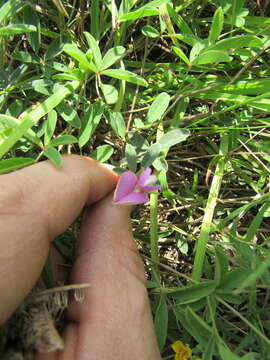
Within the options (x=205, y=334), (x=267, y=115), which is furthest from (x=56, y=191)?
(x=267, y=115)

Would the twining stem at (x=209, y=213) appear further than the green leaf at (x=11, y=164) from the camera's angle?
Yes

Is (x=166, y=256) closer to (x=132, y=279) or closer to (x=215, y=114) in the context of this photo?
(x=132, y=279)

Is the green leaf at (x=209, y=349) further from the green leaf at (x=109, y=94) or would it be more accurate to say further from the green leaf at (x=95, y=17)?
the green leaf at (x=95, y=17)

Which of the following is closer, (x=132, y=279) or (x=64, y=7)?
(x=132, y=279)

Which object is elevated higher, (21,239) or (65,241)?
(21,239)

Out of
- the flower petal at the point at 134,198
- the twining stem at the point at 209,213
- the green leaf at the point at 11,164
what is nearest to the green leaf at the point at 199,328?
the twining stem at the point at 209,213
